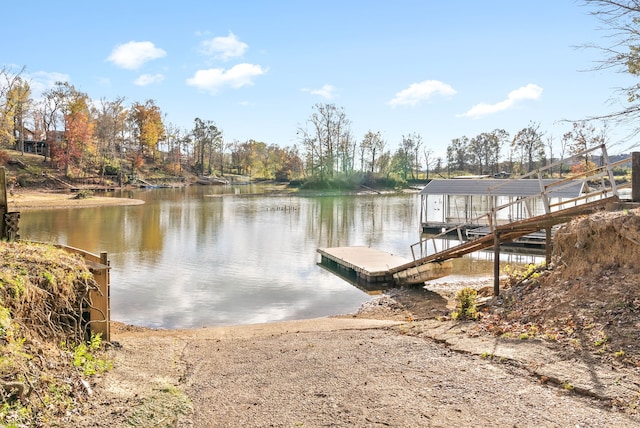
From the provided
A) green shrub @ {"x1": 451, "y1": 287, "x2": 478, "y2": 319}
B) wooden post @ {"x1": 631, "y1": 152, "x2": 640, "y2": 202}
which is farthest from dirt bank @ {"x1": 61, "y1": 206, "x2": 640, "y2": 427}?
wooden post @ {"x1": 631, "y1": 152, "x2": 640, "y2": 202}

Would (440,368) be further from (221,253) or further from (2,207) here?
(221,253)

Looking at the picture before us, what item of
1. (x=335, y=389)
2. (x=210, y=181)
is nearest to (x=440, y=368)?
(x=335, y=389)

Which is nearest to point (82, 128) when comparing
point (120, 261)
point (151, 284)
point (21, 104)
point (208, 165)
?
point (21, 104)

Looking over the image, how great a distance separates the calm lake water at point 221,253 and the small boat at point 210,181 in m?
48.6

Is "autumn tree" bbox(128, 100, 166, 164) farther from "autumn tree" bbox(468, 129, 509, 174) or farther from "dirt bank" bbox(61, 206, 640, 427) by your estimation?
"dirt bank" bbox(61, 206, 640, 427)

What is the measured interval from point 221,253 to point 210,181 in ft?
242

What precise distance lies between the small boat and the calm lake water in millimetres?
48637

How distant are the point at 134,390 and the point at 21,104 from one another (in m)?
69.5

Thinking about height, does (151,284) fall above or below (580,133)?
below

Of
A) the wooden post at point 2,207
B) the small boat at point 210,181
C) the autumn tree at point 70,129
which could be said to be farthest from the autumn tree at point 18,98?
the wooden post at point 2,207

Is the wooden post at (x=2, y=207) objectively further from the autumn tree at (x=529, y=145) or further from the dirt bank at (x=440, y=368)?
the autumn tree at (x=529, y=145)

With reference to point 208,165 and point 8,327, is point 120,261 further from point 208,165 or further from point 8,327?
point 208,165

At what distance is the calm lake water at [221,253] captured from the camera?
13.8 meters

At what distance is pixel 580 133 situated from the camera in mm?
61812
